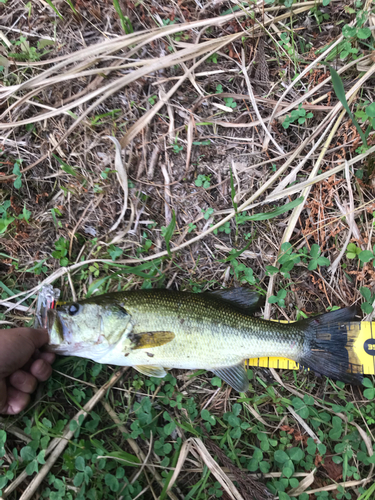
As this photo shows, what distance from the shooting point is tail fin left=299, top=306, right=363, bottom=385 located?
2523mm

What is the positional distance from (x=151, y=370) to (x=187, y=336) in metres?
0.45

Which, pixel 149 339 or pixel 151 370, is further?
pixel 151 370

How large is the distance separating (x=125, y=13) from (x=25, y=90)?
1.25 meters

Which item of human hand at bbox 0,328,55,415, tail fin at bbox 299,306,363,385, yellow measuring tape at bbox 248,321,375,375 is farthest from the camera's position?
yellow measuring tape at bbox 248,321,375,375

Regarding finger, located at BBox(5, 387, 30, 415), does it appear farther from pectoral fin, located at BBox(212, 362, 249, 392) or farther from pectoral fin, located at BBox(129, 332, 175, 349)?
pectoral fin, located at BBox(212, 362, 249, 392)

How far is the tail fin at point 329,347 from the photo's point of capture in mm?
2523

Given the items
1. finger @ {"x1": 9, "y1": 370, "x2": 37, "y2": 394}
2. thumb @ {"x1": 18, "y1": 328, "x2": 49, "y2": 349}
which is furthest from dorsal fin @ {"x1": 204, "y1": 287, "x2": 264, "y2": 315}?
finger @ {"x1": 9, "y1": 370, "x2": 37, "y2": 394}

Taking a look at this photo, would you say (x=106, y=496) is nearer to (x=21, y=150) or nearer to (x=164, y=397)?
(x=164, y=397)

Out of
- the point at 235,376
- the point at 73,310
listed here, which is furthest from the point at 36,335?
the point at 235,376

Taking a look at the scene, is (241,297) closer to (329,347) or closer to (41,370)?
(329,347)

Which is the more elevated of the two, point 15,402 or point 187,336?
point 15,402

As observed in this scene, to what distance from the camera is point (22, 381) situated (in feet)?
8.42

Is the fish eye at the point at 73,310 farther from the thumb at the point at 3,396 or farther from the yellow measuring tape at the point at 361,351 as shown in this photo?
the yellow measuring tape at the point at 361,351

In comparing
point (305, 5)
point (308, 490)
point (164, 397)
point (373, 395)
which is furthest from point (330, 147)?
point (308, 490)
